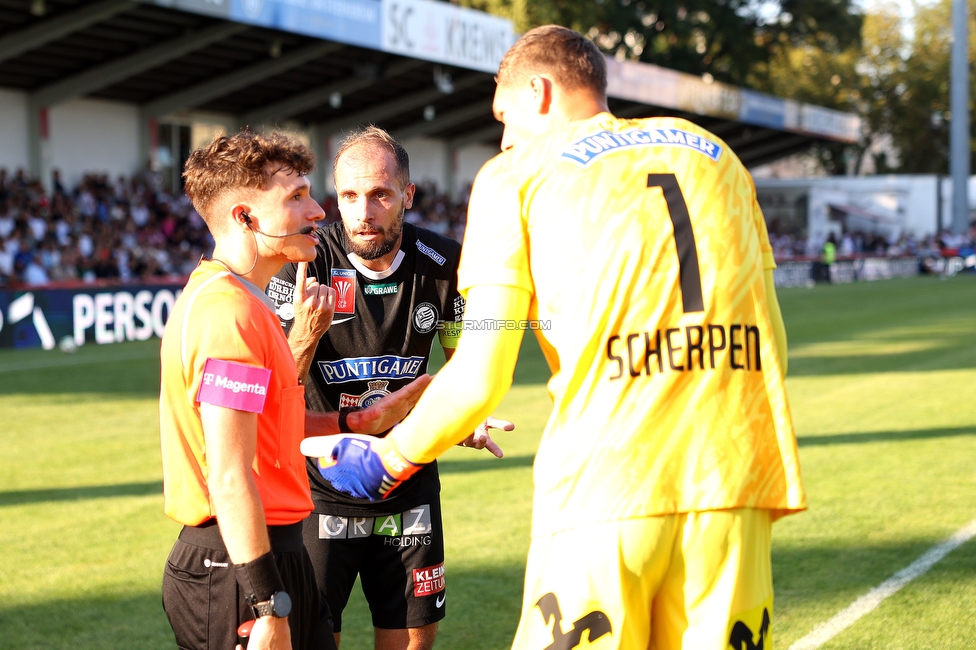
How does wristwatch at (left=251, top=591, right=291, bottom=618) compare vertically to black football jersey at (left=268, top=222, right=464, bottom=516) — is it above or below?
below

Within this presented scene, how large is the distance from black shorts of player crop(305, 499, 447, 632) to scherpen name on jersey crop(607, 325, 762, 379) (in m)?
1.75

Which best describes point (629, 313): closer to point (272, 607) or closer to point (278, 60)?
point (272, 607)

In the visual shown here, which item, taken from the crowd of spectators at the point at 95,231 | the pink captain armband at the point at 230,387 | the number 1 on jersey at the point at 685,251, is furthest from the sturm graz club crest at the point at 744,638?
the crowd of spectators at the point at 95,231

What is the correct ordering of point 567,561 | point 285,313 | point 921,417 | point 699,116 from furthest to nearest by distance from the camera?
point 699,116, point 921,417, point 285,313, point 567,561

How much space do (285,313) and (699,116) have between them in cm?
4442

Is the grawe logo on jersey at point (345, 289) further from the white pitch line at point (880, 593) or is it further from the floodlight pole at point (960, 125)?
the floodlight pole at point (960, 125)

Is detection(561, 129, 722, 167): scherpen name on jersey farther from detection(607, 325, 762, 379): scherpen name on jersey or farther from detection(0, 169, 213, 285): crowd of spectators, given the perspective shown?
detection(0, 169, 213, 285): crowd of spectators

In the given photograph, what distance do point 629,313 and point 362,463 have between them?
0.69 metres

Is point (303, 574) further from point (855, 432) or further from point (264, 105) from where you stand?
point (264, 105)

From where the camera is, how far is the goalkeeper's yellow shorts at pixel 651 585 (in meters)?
2.29

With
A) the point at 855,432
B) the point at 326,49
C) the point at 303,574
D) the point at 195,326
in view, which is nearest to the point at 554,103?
the point at 195,326

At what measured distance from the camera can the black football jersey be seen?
382 centimetres

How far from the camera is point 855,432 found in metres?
9.99

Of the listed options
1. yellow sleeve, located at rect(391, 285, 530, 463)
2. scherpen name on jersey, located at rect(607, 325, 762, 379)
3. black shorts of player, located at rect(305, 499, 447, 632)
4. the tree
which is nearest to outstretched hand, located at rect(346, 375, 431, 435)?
black shorts of player, located at rect(305, 499, 447, 632)
